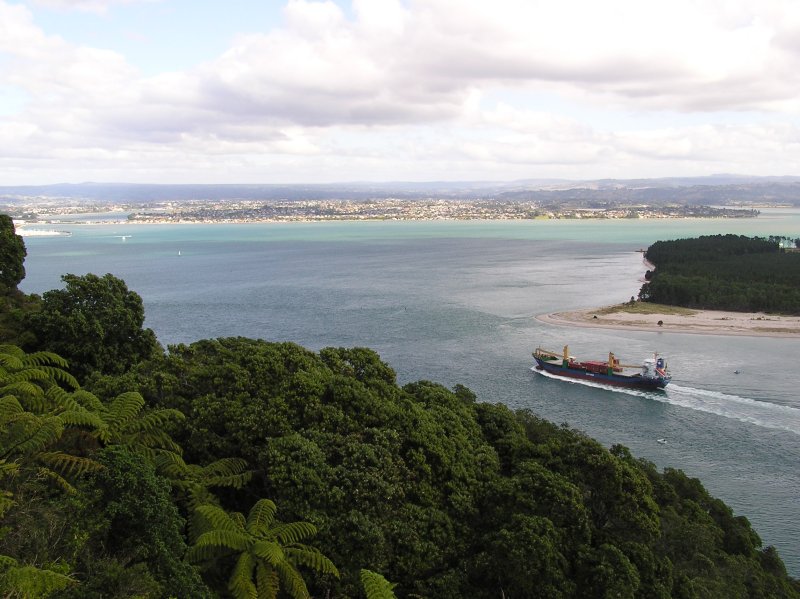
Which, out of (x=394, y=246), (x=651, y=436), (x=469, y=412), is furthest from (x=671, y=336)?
(x=394, y=246)

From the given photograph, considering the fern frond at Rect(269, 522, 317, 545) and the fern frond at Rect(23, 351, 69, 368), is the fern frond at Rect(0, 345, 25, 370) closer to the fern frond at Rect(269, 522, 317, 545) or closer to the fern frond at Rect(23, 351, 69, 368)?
the fern frond at Rect(23, 351, 69, 368)

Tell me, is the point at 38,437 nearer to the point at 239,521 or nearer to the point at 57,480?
the point at 57,480

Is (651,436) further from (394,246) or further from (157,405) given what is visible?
(394,246)

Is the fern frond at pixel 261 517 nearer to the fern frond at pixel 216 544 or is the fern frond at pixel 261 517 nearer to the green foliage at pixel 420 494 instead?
the green foliage at pixel 420 494

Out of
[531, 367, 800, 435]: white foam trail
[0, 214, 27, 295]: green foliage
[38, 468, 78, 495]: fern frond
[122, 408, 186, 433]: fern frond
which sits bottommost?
[531, 367, 800, 435]: white foam trail

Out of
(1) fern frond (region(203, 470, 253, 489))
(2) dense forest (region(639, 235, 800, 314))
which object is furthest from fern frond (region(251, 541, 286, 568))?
(2) dense forest (region(639, 235, 800, 314))

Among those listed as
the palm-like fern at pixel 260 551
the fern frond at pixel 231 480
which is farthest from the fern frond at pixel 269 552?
the fern frond at pixel 231 480
